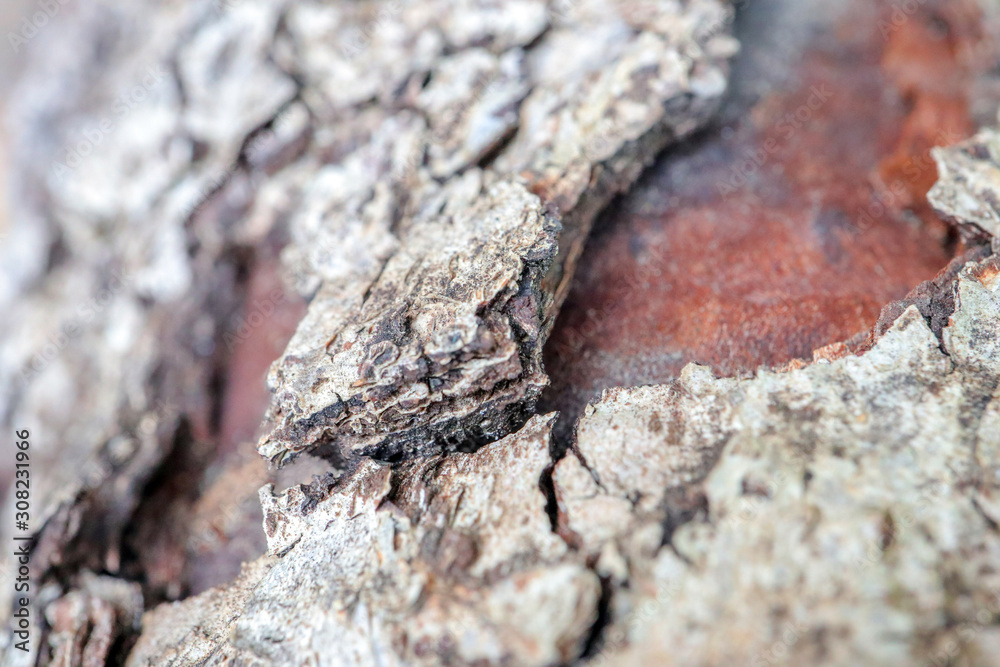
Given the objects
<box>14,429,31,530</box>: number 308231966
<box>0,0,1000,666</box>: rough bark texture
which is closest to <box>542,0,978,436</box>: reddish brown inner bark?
<box>0,0,1000,666</box>: rough bark texture

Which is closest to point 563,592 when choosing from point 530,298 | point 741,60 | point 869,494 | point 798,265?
point 869,494

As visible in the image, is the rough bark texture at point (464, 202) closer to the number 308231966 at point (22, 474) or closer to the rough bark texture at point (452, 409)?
the rough bark texture at point (452, 409)

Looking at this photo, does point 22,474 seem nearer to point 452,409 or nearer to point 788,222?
point 452,409

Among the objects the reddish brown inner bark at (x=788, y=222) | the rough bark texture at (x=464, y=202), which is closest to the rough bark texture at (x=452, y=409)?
the rough bark texture at (x=464, y=202)

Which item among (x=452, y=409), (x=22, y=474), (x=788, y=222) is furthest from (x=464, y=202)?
(x=22, y=474)

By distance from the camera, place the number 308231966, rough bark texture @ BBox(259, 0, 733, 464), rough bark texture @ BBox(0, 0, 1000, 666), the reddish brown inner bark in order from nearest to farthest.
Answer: rough bark texture @ BBox(0, 0, 1000, 666) → rough bark texture @ BBox(259, 0, 733, 464) → the reddish brown inner bark → the number 308231966

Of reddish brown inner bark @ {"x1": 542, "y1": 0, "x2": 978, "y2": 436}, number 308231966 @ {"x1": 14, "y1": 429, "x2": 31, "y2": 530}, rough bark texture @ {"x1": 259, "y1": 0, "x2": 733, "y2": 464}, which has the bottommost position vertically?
reddish brown inner bark @ {"x1": 542, "y1": 0, "x2": 978, "y2": 436}

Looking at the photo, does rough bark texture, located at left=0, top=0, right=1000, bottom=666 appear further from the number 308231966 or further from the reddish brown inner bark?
the reddish brown inner bark
